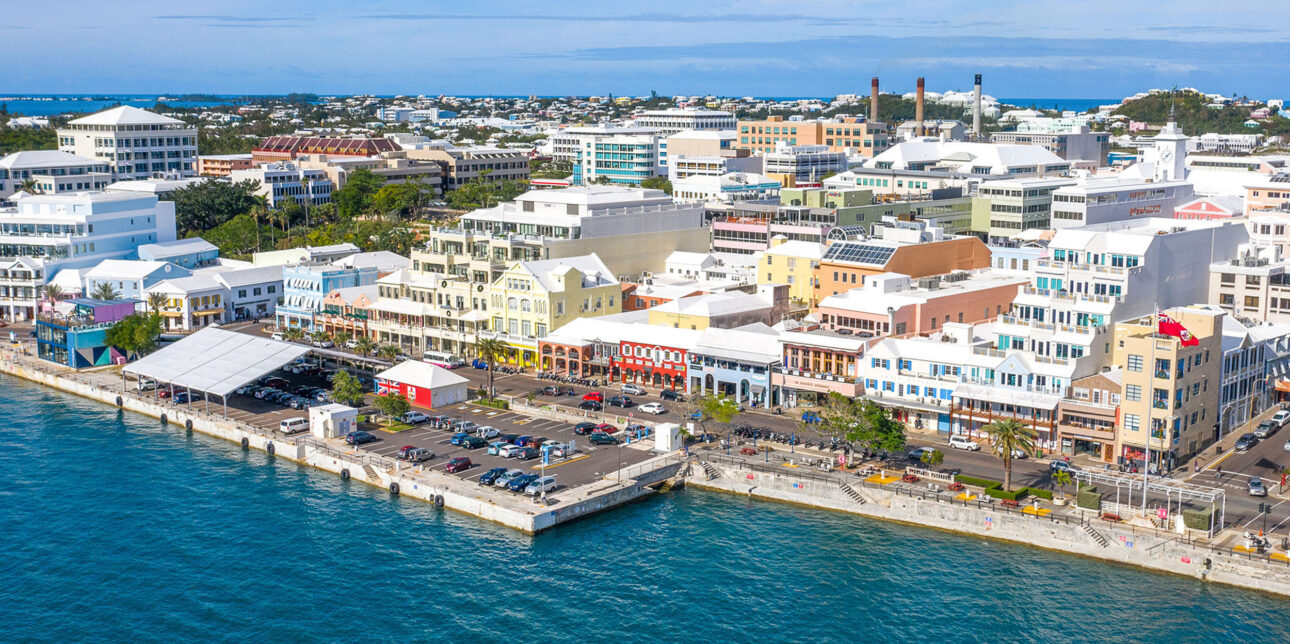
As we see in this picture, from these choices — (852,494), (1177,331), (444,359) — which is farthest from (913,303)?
(444,359)

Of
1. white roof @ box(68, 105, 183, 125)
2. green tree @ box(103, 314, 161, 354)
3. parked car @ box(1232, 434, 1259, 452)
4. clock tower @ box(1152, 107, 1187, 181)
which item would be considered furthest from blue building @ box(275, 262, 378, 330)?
clock tower @ box(1152, 107, 1187, 181)

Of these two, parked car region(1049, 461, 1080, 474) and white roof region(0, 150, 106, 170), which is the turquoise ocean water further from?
white roof region(0, 150, 106, 170)

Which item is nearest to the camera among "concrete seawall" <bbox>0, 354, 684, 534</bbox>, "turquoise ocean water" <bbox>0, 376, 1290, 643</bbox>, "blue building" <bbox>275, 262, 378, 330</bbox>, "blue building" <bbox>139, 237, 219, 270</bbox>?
"turquoise ocean water" <bbox>0, 376, 1290, 643</bbox>

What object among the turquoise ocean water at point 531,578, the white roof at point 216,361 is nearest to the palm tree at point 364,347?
the white roof at point 216,361

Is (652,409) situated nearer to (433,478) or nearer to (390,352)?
(433,478)

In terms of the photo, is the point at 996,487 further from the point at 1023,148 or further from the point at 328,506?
the point at 1023,148

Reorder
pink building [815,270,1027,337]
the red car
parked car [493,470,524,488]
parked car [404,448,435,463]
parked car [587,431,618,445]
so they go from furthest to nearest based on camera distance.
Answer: pink building [815,270,1027,337] → parked car [587,431,618,445] → parked car [404,448,435,463] → the red car → parked car [493,470,524,488]

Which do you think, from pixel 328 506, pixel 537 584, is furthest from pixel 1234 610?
pixel 328 506
